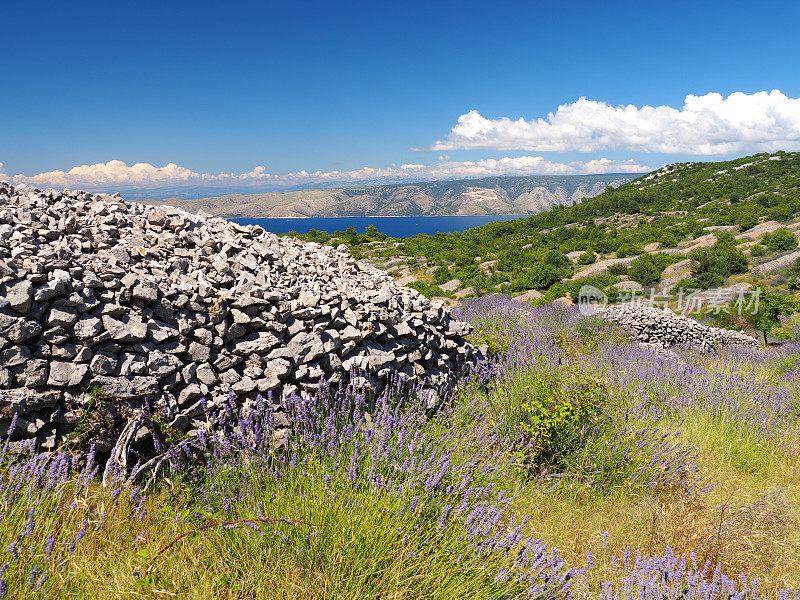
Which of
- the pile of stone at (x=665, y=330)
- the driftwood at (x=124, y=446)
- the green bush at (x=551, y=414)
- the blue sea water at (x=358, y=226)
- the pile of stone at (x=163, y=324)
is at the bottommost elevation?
the pile of stone at (x=665, y=330)

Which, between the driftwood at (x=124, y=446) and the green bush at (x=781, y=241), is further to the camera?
the green bush at (x=781, y=241)

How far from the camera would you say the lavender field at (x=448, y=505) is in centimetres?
219

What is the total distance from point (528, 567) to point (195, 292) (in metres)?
3.42

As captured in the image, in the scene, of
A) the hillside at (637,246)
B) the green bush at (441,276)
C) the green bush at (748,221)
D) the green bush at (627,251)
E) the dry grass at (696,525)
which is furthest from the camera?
the green bush at (748,221)

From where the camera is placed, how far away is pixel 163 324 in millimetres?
3613

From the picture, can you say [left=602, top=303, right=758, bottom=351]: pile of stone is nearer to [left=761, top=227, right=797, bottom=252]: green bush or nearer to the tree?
the tree

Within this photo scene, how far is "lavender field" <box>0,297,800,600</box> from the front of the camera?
219cm

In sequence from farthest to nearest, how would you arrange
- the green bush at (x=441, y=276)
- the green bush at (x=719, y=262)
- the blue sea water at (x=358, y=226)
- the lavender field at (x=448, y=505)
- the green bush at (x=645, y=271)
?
1. the blue sea water at (x=358, y=226)
2. the green bush at (x=441, y=276)
3. the green bush at (x=645, y=271)
4. the green bush at (x=719, y=262)
5. the lavender field at (x=448, y=505)

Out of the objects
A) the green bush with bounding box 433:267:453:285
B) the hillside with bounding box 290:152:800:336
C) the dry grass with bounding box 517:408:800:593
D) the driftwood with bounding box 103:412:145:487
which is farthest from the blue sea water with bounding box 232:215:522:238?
the dry grass with bounding box 517:408:800:593

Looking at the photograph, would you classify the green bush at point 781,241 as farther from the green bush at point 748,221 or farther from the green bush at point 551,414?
the green bush at point 551,414

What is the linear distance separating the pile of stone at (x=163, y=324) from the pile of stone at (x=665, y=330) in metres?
6.91

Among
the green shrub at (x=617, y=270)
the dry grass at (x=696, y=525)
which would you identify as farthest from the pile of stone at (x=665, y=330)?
the green shrub at (x=617, y=270)

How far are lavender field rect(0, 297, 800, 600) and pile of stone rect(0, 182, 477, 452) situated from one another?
1.03 feet

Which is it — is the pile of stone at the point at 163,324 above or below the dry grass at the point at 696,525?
above
